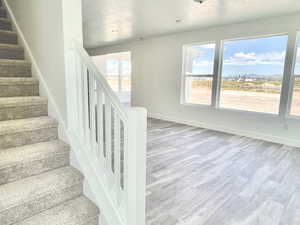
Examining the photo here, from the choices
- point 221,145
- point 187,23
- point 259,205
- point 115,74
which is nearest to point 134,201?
point 259,205

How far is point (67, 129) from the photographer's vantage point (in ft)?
5.88

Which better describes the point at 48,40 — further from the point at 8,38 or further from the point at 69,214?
the point at 69,214

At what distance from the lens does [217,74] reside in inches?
196

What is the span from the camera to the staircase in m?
1.37

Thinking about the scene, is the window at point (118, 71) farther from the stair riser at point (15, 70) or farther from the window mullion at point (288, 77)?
the stair riser at point (15, 70)

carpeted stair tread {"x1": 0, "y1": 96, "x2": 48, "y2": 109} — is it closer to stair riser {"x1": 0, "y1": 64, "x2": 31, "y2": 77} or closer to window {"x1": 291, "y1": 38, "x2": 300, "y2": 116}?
stair riser {"x1": 0, "y1": 64, "x2": 31, "y2": 77}

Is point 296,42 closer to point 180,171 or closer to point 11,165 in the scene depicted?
point 180,171

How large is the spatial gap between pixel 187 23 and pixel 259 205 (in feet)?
12.7

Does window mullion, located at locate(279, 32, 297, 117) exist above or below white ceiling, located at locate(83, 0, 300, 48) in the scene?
below

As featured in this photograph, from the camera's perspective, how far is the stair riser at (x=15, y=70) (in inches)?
83.5

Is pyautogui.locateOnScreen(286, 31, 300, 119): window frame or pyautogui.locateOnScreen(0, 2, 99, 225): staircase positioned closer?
pyautogui.locateOnScreen(0, 2, 99, 225): staircase

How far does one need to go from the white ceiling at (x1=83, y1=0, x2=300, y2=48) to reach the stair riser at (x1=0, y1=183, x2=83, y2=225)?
3.01 metres

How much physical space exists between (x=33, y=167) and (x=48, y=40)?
3.76 ft

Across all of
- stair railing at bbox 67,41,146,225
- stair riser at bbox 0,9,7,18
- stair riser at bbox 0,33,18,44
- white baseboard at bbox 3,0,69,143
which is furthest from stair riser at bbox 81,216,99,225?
stair riser at bbox 0,9,7,18
